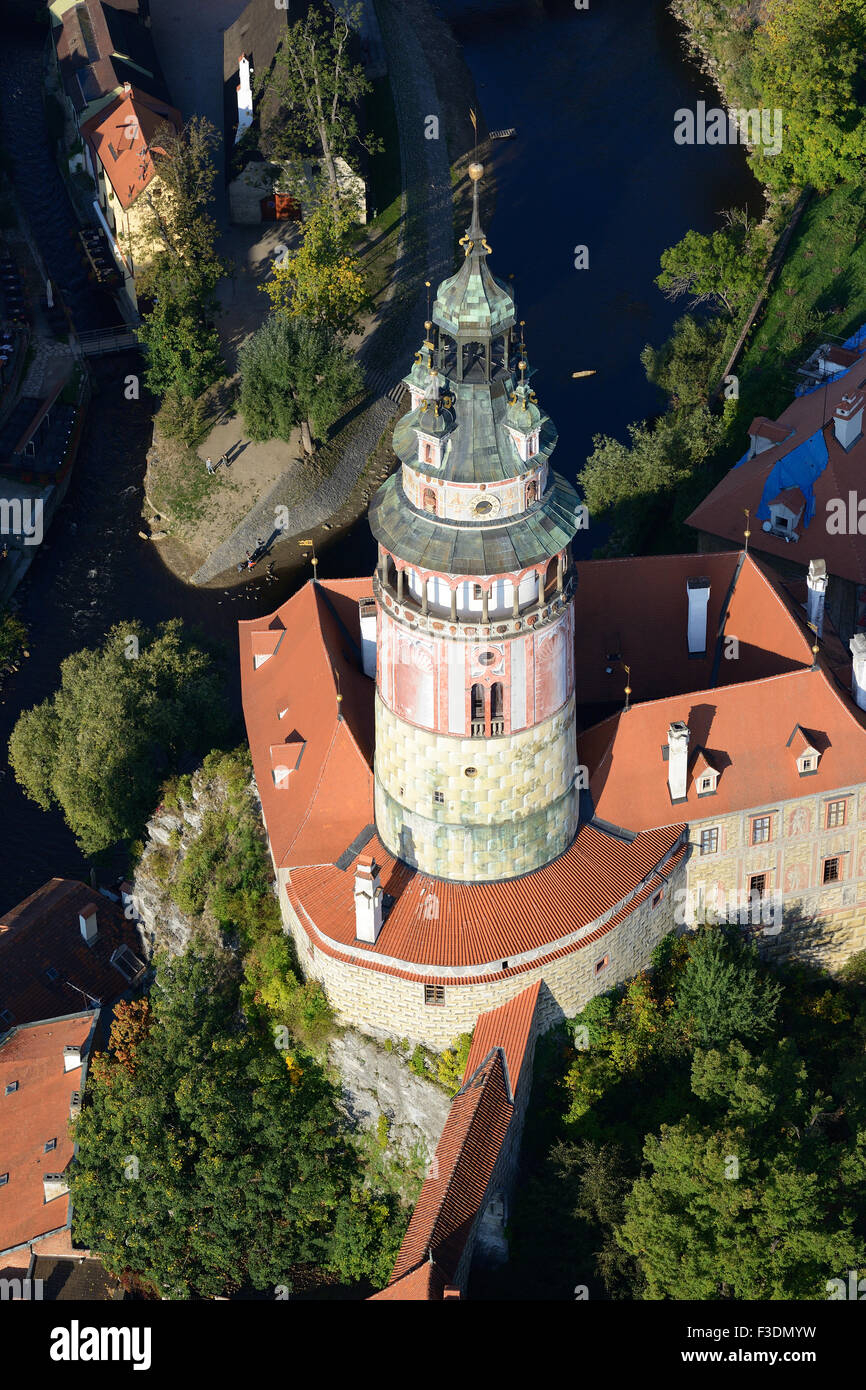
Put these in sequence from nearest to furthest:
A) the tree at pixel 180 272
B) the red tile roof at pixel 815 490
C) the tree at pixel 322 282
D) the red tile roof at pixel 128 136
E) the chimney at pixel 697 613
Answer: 1. the chimney at pixel 697 613
2. the red tile roof at pixel 815 490
3. the tree at pixel 322 282
4. the tree at pixel 180 272
5. the red tile roof at pixel 128 136

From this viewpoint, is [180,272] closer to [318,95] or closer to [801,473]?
[318,95]

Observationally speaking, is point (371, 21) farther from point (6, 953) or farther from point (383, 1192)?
point (383, 1192)

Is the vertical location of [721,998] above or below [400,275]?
below

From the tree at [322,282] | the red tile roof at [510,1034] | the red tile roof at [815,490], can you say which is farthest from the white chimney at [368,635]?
the tree at [322,282]

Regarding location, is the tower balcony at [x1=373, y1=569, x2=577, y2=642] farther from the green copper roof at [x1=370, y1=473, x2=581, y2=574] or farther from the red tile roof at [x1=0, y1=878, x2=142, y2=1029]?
the red tile roof at [x1=0, y1=878, x2=142, y2=1029]

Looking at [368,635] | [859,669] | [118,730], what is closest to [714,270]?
[368,635]

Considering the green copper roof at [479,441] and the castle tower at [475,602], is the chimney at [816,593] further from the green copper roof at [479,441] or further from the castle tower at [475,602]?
the green copper roof at [479,441]
